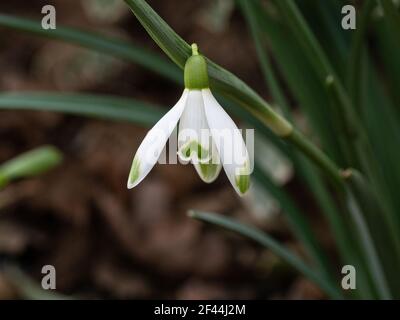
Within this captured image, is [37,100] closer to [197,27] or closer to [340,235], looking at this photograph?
[340,235]

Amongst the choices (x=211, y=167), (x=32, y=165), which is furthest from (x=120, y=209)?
(x=211, y=167)

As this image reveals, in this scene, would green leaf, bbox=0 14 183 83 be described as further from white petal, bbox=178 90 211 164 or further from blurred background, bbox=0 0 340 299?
blurred background, bbox=0 0 340 299

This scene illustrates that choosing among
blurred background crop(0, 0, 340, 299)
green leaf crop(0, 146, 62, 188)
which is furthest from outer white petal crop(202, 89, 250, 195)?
blurred background crop(0, 0, 340, 299)

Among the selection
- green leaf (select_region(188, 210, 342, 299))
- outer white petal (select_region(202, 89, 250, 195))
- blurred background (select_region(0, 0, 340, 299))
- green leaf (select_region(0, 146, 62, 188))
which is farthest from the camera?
blurred background (select_region(0, 0, 340, 299))

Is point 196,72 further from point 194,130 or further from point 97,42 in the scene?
point 97,42

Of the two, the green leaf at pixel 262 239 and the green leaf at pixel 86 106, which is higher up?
the green leaf at pixel 86 106

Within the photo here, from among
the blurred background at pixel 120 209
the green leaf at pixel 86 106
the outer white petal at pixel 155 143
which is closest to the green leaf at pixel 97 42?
the green leaf at pixel 86 106

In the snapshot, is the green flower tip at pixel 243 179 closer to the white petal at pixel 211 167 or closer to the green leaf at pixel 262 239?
the white petal at pixel 211 167
